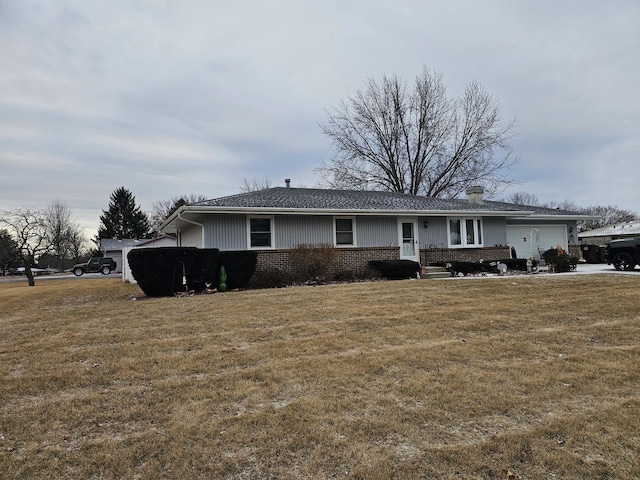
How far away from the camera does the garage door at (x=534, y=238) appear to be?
2011 centimetres

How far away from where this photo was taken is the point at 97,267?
3591cm

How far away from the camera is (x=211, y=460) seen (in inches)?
106

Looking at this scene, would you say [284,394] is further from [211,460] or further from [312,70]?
[312,70]

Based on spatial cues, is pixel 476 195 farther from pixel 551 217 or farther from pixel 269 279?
pixel 269 279

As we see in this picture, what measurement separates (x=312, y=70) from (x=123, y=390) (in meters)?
13.2

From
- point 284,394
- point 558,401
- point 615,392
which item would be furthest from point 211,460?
point 615,392

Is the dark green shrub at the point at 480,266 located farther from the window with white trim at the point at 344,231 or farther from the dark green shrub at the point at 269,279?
the dark green shrub at the point at 269,279

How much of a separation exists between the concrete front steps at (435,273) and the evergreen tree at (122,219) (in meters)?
46.6

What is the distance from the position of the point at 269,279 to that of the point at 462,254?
896 centimetres

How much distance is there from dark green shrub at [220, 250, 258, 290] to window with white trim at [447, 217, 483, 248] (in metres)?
9.07

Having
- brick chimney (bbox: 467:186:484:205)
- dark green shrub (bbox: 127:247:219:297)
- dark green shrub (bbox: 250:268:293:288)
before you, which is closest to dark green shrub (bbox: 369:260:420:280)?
dark green shrub (bbox: 250:268:293:288)

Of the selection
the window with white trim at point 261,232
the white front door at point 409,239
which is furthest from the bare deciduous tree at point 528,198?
the window with white trim at point 261,232

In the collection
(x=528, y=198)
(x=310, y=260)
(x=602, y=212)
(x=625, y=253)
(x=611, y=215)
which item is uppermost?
(x=528, y=198)

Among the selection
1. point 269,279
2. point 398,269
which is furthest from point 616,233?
point 269,279
